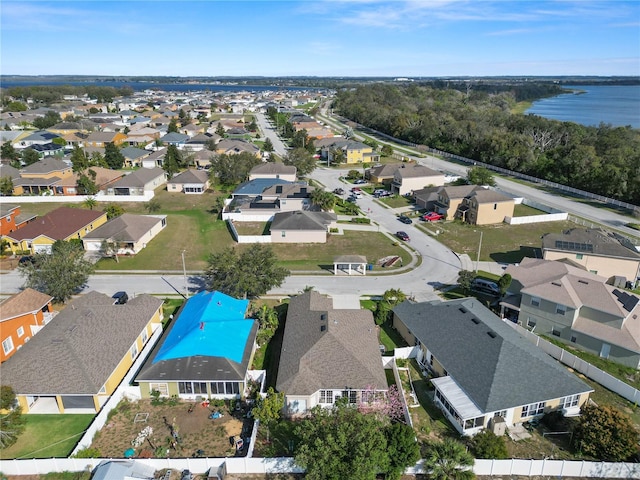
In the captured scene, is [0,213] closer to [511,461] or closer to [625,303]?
[511,461]

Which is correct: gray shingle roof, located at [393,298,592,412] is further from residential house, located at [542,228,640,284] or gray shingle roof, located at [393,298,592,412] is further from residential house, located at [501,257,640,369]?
residential house, located at [542,228,640,284]

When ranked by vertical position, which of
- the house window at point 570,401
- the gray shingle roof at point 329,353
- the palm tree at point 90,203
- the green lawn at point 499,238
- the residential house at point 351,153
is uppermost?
the residential house at point 351,153

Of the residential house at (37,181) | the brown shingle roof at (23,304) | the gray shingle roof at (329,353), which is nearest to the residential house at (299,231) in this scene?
the gray shingle roof at (329,353)

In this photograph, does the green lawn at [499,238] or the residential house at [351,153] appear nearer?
the green lawn at [499,238]

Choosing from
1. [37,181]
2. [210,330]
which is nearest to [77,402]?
[210,330]

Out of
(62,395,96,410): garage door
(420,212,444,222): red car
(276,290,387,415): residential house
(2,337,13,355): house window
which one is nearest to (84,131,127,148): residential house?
(420,212,444,222): red car

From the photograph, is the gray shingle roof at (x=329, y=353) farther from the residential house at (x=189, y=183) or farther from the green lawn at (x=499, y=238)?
the residential house at (x=189, y=183)

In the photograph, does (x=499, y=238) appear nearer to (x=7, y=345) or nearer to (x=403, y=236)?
(x=403, y=236)
